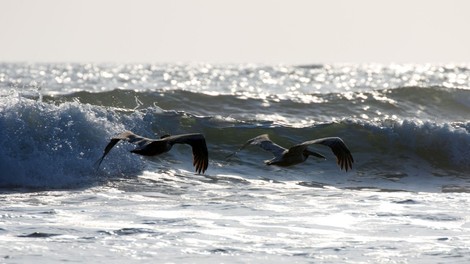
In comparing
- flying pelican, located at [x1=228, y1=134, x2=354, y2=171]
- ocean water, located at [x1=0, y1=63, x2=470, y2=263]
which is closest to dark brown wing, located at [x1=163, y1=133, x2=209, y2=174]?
flying pelican, located at [x1=228, y1=134, x2=354, y2=171]

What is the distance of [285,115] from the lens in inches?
991

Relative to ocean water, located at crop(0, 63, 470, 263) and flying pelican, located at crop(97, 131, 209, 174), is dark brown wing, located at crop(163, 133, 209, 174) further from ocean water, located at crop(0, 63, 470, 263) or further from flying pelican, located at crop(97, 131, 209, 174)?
ocean water, located at crop(0, 63, 470, 263)

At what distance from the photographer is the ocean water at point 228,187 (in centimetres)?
1034

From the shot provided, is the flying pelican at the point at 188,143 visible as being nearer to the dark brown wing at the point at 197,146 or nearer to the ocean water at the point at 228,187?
the dark brown wing at the point at 197,146

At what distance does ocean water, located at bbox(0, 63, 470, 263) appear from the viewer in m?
10.3

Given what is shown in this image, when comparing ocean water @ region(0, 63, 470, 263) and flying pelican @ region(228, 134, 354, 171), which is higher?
flying pelican @ region(228, 134, 354, 171)

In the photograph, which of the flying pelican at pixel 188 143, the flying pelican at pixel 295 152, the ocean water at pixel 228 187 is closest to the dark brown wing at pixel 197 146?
the flying pelican at pixel 188 143

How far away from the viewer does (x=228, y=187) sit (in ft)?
51.2

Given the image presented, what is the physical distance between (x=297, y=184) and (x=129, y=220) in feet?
16.9

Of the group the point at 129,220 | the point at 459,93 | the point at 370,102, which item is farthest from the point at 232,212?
the point at 459,93

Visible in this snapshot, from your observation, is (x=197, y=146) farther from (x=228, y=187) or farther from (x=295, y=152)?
(x=228, y=187)

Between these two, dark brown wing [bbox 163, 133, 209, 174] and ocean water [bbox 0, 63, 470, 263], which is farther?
dark brown wing [bbox 163, 133, 209, 174]

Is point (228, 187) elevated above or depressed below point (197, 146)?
A: below

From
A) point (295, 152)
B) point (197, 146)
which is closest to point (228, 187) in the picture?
point (295, 152)
